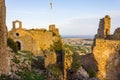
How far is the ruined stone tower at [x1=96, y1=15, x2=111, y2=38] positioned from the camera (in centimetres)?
3600

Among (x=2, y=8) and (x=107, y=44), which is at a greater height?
(x=2, y=8)

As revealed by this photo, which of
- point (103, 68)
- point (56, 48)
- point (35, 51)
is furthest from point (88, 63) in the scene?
point (35, 51)

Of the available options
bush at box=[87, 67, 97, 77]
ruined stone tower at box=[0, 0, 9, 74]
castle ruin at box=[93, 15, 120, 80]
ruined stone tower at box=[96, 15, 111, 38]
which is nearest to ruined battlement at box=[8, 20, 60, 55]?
ruined stone tower at box=[96, 15, 111, 38]

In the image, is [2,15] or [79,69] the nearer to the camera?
[2,15]

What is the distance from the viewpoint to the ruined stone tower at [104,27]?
36.0 metres

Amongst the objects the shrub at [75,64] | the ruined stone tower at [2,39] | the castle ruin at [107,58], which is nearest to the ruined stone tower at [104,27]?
the castle ruin at [107,58]

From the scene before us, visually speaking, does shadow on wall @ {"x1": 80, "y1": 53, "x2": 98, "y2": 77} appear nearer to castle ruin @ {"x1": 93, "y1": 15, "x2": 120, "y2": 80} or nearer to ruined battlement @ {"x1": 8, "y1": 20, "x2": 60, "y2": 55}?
castle ruin @ {"x1": 93, "y1": 15, "x2": 120, "y2": 80}

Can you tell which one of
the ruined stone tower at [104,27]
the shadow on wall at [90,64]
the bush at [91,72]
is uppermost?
the ruined stone tower at [104,27]

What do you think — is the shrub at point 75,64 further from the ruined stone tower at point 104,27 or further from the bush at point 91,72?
the ruined stone tower at point 104,27

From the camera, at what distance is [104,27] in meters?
36.3

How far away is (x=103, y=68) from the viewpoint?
1296 inches

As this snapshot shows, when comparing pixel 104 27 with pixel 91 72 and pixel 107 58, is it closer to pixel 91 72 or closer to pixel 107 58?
pixel 107 58

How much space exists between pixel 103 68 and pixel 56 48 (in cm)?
656

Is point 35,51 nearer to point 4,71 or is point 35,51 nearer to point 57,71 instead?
point 57,71
